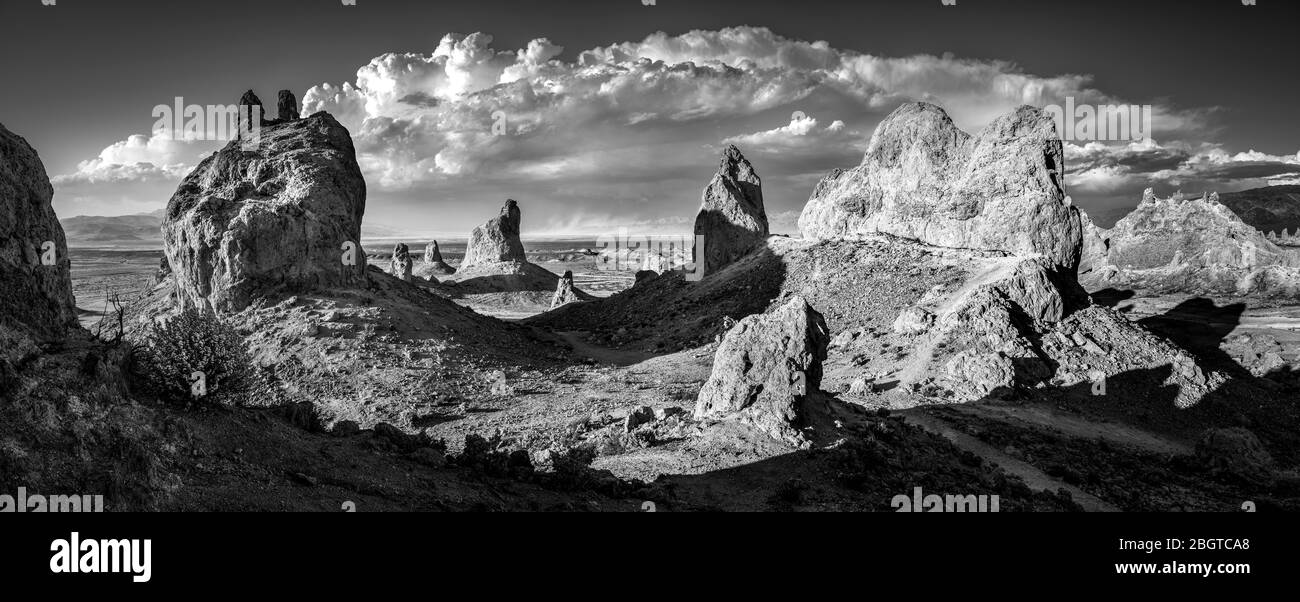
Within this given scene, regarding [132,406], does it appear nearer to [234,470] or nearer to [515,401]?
[234,470]

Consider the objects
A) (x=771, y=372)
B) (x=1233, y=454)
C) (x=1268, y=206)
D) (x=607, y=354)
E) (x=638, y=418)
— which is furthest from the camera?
(x=1268, y=206)

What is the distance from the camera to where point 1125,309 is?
205 ft

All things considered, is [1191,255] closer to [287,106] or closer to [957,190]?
[957,190]

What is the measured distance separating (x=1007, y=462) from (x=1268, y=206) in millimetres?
193997

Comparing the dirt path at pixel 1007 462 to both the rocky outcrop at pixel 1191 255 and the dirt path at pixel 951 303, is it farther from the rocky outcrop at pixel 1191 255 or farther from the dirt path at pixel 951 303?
the rocky outcrop at pixel 1191 255

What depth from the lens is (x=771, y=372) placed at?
665 inches

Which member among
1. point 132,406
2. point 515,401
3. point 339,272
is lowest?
point 515,401

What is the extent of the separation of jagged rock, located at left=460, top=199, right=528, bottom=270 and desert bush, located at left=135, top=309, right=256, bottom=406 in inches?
2888

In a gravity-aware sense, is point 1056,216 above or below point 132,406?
above

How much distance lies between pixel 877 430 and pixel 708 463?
520 centimetres

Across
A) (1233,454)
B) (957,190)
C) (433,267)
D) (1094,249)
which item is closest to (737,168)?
(957,190)

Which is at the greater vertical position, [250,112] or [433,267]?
[250,112]

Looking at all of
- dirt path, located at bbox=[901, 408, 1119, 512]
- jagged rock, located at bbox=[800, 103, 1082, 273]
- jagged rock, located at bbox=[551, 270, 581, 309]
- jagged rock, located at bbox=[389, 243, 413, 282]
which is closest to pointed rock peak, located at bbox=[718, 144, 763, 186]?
jagged rock, located at bbox=[800, 103, 1082, 273]
